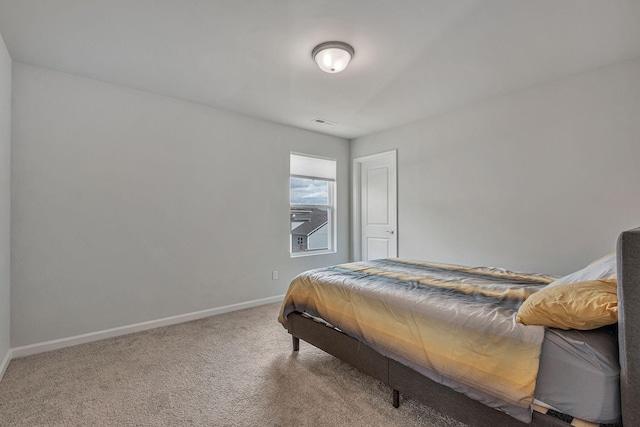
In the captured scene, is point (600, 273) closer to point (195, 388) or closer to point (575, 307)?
point (575, 307)

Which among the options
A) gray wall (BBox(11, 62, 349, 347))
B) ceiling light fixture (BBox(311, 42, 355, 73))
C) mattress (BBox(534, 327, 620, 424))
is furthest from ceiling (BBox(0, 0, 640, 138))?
mattress (BBox(534, 327, 620, 424))

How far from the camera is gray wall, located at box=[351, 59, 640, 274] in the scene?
2.69 m

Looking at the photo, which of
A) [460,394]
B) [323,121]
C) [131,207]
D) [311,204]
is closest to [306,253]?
[311,204]

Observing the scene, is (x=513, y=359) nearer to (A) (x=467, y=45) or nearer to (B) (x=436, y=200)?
(A) (x=467, y=45)

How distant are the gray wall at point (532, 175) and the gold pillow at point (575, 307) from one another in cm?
197

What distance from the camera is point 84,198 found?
114 inches

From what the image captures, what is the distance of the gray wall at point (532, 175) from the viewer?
2.69 m

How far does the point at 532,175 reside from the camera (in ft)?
10.4

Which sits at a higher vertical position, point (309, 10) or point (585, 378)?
point (309, 10)

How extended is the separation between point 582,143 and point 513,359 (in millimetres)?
2558

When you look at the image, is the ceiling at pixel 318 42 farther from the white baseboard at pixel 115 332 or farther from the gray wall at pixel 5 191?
the white baseboard at pixel 115 332

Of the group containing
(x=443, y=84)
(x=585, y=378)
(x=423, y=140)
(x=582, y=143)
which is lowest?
(x=585, y=378)

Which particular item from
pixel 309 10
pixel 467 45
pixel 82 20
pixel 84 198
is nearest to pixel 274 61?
pixel 309 10

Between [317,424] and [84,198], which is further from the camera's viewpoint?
[84,198]
